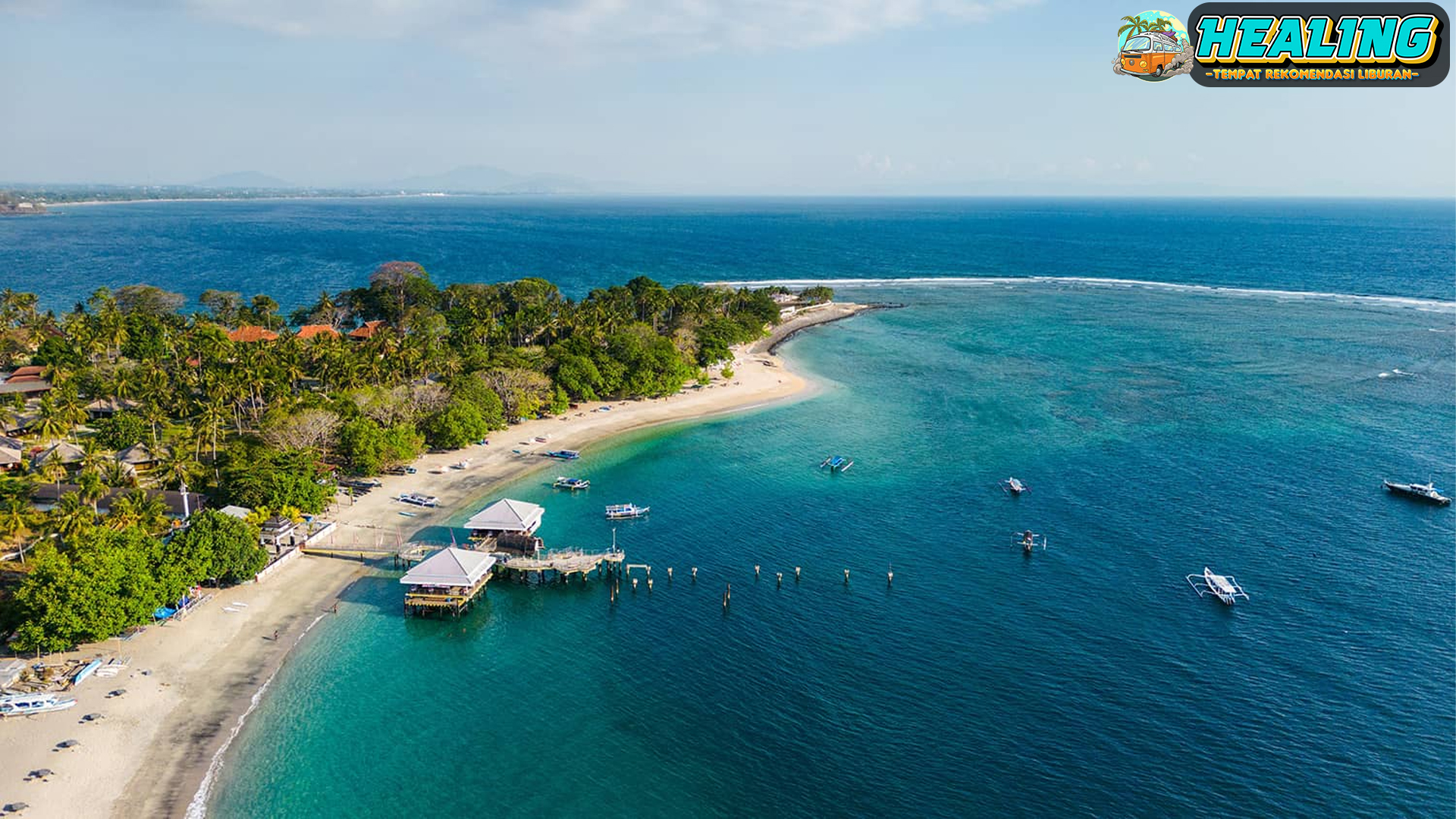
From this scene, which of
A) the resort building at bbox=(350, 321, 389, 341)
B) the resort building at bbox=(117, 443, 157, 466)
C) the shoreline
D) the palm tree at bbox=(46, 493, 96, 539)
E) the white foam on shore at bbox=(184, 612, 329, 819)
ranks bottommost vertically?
the white foam on shore at bbox=(184, 612, 329, 819)

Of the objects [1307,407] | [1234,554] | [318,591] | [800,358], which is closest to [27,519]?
[318,591]

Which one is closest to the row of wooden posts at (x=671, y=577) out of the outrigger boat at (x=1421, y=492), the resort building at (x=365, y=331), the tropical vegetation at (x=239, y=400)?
the tropical vegetation at (x=239, y=400)

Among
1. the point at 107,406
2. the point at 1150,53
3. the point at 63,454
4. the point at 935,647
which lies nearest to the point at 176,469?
the point at 63,454

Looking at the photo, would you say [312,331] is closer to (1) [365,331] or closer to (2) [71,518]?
(1) [365,331]

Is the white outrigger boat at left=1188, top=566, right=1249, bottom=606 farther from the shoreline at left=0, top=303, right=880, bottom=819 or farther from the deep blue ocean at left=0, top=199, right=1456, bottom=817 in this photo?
the shoreline at left=0, top=303, right=880, bottom=819

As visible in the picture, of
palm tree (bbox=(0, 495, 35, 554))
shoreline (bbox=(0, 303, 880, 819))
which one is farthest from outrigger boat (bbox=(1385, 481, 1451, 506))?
palm tree (bbox=(0, 495, 35, 554))

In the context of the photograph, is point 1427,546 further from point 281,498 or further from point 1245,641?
point 281,498

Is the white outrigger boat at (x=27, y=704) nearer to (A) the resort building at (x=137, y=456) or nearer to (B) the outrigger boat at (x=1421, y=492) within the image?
(A) the resort building at (x=137, y=456)

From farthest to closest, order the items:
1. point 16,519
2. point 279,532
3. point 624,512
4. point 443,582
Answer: point 624,512, point 279,532, point 443,582, point 16,519
